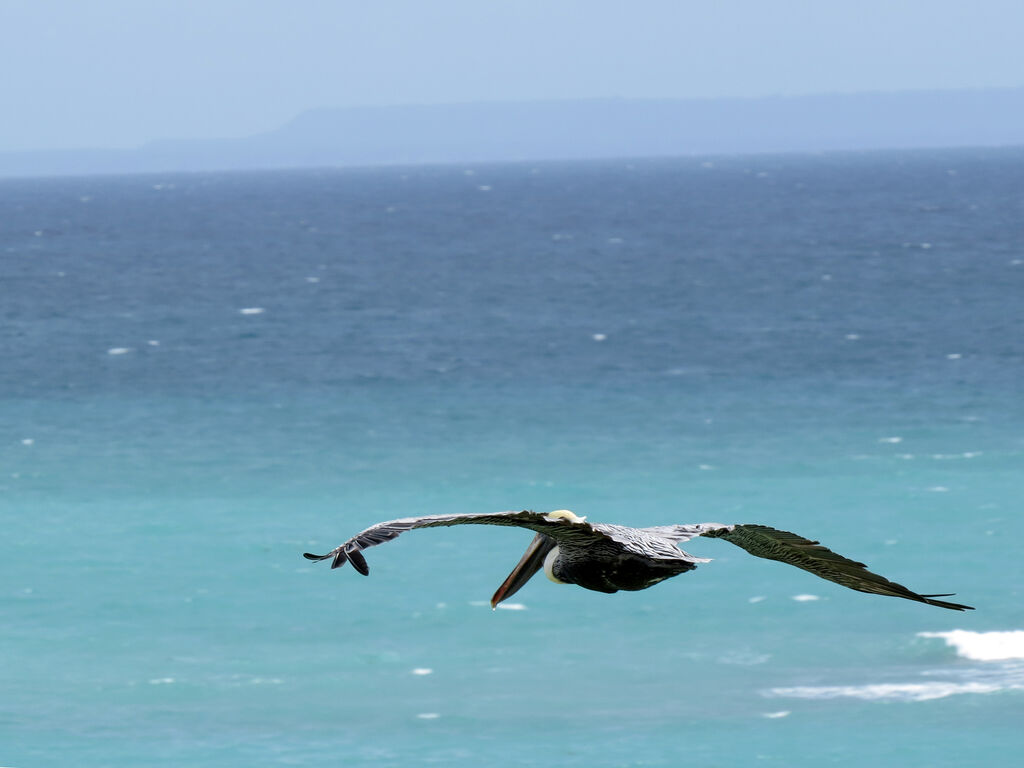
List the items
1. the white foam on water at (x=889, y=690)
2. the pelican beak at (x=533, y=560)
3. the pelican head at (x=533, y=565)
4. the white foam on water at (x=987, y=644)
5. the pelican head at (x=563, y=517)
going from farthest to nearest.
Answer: the white foam on water at (x=987, y=644), the white foam on water at (x=889, y=690), the pelican beak at (x=533, y=560), the pelican head at (x=533, y=565), the pelican head at (x=563, y=517)

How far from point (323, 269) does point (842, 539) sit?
102 metres

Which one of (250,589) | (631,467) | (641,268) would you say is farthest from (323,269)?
(250,589)

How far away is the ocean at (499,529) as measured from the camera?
38.3 metres

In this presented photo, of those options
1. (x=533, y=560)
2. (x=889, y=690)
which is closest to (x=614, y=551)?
(x=533, y=560)

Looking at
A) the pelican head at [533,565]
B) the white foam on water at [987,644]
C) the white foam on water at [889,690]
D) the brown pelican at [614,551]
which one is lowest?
the white foam on water at [889,690]

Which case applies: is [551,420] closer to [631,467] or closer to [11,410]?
[631,467]

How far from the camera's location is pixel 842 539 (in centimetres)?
5181

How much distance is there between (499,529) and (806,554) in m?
45.7

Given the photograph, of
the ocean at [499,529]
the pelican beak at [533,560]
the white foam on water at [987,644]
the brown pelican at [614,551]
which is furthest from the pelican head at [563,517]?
the white foam on water at [987,644]

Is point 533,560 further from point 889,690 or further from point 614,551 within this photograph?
point 889,690

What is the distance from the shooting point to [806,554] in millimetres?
10648

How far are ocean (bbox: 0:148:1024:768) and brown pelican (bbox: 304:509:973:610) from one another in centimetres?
2549

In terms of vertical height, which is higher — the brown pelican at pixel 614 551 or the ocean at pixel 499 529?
the brown pelican at pixel 614 551

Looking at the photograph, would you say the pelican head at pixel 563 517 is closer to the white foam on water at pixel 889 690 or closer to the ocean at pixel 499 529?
the ocean at pixel 499 529
